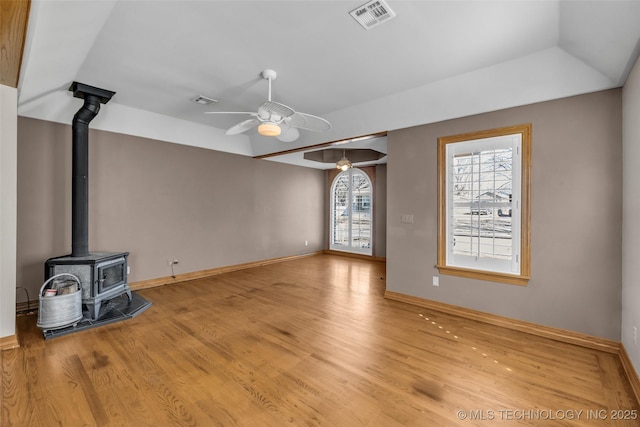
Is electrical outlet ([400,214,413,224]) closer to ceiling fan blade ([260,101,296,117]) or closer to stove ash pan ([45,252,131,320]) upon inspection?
ceiling fan blade ([260,101,296,117])

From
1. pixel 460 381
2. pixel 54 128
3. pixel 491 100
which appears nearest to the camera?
pixel 460 381

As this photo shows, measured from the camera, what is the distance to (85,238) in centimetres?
352

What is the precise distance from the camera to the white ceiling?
2158mm

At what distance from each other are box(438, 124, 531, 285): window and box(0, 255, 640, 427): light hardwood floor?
2.46 feet

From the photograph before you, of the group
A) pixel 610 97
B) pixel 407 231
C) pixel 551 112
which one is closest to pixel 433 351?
pixel 407 231

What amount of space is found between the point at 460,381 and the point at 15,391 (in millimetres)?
3374

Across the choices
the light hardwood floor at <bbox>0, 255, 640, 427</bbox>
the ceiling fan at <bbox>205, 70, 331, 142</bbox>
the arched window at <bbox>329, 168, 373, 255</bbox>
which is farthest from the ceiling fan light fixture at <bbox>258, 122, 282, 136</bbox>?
the arched window at <bbox>329, 168, 373, 255</bbox>

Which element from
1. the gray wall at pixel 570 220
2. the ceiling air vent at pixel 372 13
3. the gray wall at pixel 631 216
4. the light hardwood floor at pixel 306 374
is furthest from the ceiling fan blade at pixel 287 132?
the gray wall at pixel 631 216

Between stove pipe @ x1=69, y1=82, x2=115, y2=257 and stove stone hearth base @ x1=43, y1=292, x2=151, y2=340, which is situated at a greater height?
stove pipe @ x1=69, y1=82, x2=115, y2=257

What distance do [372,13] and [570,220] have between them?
2.86 metres

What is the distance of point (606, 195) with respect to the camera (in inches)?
106

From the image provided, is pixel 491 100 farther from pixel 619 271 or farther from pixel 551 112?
pixel 619 271

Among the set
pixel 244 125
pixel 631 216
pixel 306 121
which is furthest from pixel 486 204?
pixel 244 125

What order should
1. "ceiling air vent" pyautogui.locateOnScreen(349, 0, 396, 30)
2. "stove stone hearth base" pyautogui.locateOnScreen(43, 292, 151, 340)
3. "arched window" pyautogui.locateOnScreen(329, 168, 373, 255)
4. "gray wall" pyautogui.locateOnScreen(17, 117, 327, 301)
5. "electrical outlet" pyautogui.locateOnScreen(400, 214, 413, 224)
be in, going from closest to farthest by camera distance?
1. "ceiling air vent" pyautogui.locateOnScreen(349, 0, 396, 30)
2. "stove stone hearth base" pyautogui.locateOnScreen(43, 292, 151, 340)
3. "gray wall" pyautogui.locateOnScreen(17, 117, 327, 301)
4. "electrical outlet" pyautogui.locateOnScreen(400, 214, 413, 224)
5. "arched window" pyautogui.locateOnScreen(329, 168, 373, 255)
